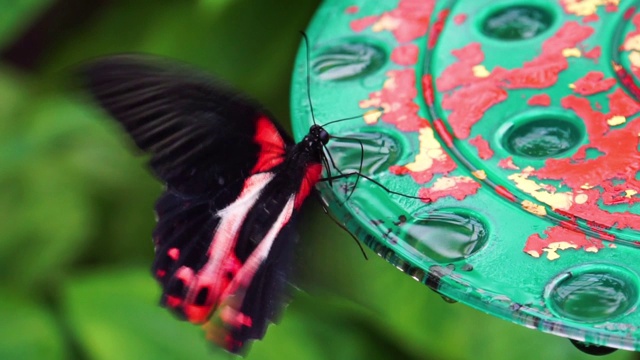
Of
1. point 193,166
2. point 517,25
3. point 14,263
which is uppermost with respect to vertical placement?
point 517,25

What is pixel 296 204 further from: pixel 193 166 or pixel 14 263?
pixel 14 263

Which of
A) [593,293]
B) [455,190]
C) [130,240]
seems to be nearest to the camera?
[593,293]

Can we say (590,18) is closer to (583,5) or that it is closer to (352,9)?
(583,5)

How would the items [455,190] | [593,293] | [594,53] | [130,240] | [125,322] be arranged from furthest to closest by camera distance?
[130,240], [125,322], [594,53], [455,190], [593,293]

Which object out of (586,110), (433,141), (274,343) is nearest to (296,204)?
(433,141)

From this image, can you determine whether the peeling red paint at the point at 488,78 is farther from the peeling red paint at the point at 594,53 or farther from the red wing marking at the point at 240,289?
the red wing marking at the point at 240,289

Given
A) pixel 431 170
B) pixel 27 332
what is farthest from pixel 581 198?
pixel 27 332

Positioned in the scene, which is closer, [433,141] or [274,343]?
[433,141]

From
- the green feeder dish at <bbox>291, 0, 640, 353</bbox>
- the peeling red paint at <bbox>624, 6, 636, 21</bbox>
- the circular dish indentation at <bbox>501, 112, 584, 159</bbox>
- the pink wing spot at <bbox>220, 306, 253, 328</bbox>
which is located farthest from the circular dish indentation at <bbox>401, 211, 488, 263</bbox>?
the peeling red paint at <bbox>624, 6, 636, 21</bbox>
